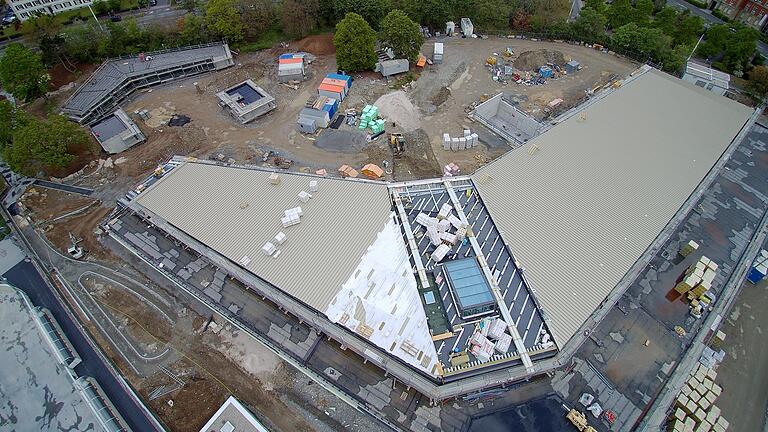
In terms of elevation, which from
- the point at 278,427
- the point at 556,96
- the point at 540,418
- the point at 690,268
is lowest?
the point at 278,427

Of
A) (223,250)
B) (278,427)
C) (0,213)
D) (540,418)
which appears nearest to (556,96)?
(540,418)

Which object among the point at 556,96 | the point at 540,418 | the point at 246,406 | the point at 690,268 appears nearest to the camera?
the point at 540,418

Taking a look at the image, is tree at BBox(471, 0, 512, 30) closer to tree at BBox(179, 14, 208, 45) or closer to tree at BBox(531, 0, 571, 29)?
tree at BBox(531, 0, 571, 29)

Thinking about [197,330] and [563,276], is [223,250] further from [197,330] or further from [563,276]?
[563,276]

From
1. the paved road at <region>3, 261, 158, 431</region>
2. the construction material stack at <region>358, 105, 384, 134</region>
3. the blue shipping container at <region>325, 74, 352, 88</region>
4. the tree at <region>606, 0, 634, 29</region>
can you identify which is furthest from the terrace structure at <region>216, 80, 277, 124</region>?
the tree at <region>606, 0, 634, 29</region>

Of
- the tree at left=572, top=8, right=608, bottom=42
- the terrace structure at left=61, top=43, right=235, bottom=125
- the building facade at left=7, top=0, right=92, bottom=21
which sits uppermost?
the tree at left=572, top=8, right=608, bottom=42

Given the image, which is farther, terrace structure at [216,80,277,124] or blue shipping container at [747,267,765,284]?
terrace structure at [216,80,277,124]
